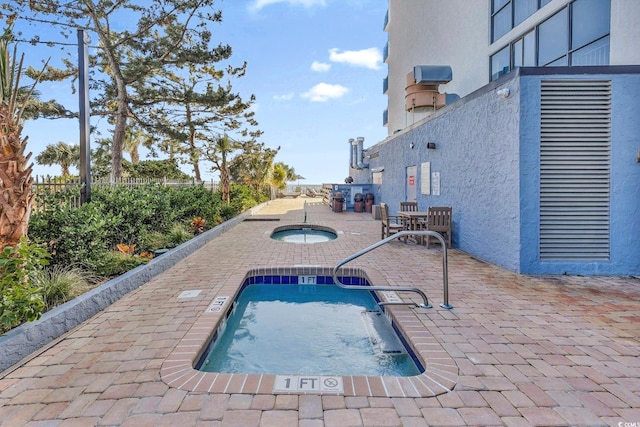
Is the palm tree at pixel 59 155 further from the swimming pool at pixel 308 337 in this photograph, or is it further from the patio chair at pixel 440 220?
the patio chair at pixel 440 220

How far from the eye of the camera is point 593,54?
704cm

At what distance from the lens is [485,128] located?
20.8ft

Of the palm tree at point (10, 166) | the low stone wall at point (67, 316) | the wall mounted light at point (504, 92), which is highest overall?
the wall mounted light at point (504, 92)

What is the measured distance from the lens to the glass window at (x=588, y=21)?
6.81 m

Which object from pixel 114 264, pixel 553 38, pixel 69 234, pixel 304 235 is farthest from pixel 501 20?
pixel 69 234

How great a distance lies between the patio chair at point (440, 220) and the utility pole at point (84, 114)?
6.76m

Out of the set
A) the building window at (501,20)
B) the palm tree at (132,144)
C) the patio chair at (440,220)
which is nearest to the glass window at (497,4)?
the building window at (501,20)

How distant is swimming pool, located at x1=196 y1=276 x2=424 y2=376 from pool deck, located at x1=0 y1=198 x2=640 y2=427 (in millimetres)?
296

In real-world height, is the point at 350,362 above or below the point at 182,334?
below

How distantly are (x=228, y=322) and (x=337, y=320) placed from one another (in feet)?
4.53

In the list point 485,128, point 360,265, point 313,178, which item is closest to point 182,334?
point 360,265

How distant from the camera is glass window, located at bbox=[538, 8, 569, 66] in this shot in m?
7.78

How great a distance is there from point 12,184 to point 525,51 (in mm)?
11129

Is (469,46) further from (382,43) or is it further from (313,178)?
(313,178)
